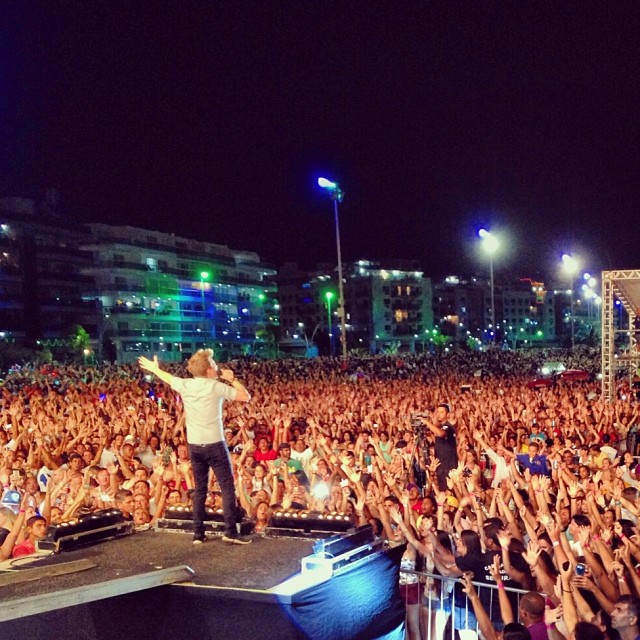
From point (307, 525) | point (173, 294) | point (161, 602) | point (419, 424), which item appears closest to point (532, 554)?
point (307, 525)

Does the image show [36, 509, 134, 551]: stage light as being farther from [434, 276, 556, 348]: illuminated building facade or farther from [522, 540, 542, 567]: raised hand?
[434, 276, 556, 348]: illuminated building facade

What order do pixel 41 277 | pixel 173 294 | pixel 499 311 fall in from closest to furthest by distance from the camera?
pixel 41 277
pixel 173 294
pixel 499 311

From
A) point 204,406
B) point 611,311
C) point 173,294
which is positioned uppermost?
point 173,294

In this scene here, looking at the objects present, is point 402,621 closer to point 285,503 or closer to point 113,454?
point 285,503

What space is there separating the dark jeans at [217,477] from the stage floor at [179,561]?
0.15 m

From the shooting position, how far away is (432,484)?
8.06 metres

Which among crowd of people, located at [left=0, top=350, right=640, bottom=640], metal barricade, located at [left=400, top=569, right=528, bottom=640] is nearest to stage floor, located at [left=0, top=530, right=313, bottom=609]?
crowd of people, located at [left=0, top=350, right=640, bottom=640]

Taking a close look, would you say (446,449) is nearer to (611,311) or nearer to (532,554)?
(532,554)

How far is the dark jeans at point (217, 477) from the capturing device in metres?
4.81

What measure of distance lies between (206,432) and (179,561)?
0.88 meters

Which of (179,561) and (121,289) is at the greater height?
(121,289)

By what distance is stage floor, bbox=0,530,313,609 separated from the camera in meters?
3.83

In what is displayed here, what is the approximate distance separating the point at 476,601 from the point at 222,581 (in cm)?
Answer: 166

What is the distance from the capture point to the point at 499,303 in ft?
426
